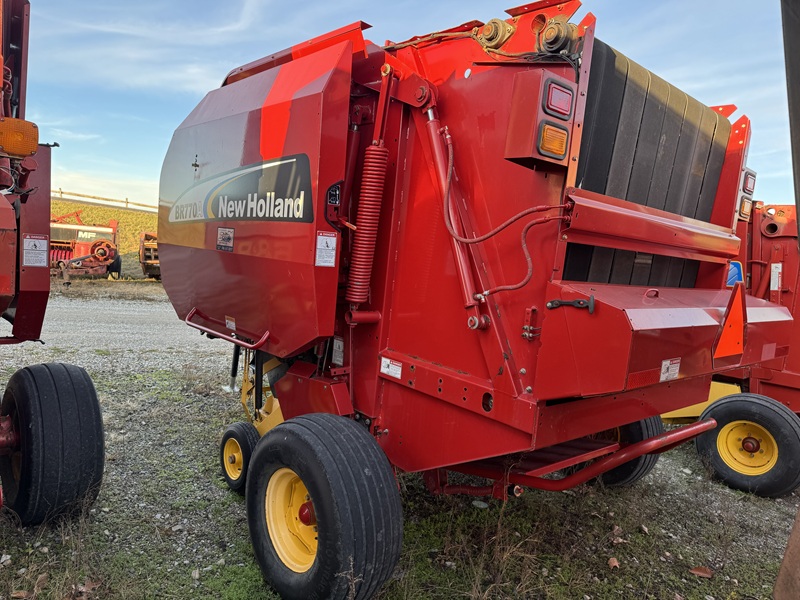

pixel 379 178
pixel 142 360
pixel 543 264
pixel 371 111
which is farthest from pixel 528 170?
pixel 142 360

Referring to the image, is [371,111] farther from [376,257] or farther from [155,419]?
[155,419]

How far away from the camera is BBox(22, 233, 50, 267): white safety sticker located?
2846mm

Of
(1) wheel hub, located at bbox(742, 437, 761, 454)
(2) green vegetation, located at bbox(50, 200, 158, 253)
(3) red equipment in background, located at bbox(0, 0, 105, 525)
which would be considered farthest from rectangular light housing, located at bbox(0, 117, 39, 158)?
(2) green vegetation, located at bbox(50, 200, 158, 253)

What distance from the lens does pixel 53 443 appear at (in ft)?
9.78

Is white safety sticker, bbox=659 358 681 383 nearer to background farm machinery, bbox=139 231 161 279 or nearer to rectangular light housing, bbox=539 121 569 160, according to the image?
rectangular light housing, bbox=539 121 569 160

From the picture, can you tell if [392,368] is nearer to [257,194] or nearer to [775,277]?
[257,194]

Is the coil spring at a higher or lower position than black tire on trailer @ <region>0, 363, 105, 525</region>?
higher

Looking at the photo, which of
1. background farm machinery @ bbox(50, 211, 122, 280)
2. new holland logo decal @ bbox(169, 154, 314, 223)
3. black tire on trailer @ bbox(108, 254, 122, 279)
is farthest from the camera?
black tire on trailer @ bbox(108, 254, 122, 279)

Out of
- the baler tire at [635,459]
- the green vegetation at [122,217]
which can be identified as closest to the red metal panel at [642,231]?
the baler tire at [635,459]

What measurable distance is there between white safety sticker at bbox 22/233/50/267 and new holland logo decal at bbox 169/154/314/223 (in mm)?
925

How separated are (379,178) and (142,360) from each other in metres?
5.51

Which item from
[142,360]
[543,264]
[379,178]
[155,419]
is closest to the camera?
[543,264]

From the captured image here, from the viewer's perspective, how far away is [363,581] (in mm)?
2291

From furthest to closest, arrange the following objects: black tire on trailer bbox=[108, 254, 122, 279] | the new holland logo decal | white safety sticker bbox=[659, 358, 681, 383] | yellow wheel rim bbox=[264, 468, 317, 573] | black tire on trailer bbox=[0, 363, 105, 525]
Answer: black tire on trailer bbox=[108, 254, 122, 279]
black tire on trailer bbox=[0, 363, 105, 525]
the new holland logo decal
yellow wheel rim bbox=[264, 468, 317, 573]
white safety sticker bbox=[659, 358, 681, 383]
